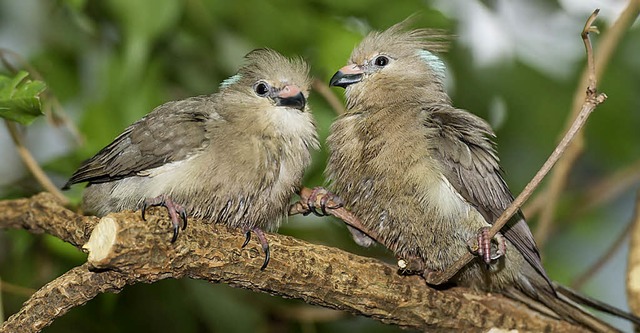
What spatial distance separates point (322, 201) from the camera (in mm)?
2619

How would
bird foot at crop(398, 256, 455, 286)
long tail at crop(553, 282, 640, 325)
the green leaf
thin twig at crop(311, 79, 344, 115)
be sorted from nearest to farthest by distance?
the green leaf, bird foot at crop(398, 256, 455, 286), long tail at crop(553, 282, 640, 325), thin twig at crop(311, 79, 344, 115)

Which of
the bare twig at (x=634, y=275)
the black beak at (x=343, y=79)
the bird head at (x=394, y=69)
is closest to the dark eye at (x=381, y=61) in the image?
the bird head at (x=394, y=69)

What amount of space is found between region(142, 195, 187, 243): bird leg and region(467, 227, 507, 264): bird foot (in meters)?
0.79

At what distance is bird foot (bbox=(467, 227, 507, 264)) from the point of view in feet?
7.36

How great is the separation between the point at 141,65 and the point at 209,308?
1242 millimetres

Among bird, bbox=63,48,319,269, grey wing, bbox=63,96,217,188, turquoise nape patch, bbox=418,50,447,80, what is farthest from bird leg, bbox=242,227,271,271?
turquoise nape patch, bbox=418,50,447,80

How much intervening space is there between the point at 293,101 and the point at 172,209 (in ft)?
1.77

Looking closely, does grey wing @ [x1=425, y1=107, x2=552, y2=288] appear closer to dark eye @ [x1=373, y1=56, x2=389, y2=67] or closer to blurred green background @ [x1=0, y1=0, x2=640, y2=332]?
dark eye @ [x1=373, y1=56, x2=389, y2=67]

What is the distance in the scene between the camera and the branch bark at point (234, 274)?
203 centimetres

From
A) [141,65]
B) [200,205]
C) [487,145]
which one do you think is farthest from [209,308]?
[487,145]

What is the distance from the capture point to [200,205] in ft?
7.74

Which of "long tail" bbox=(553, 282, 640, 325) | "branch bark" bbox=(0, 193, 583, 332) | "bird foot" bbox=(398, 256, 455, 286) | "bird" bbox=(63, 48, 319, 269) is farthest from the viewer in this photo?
"long tail" bbox=(553, 282, 640, 325)

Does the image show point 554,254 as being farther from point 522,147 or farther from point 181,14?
point 181,14

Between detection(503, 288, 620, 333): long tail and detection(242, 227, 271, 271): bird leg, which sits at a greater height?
detection(503, 288, 620, 333): long tail
